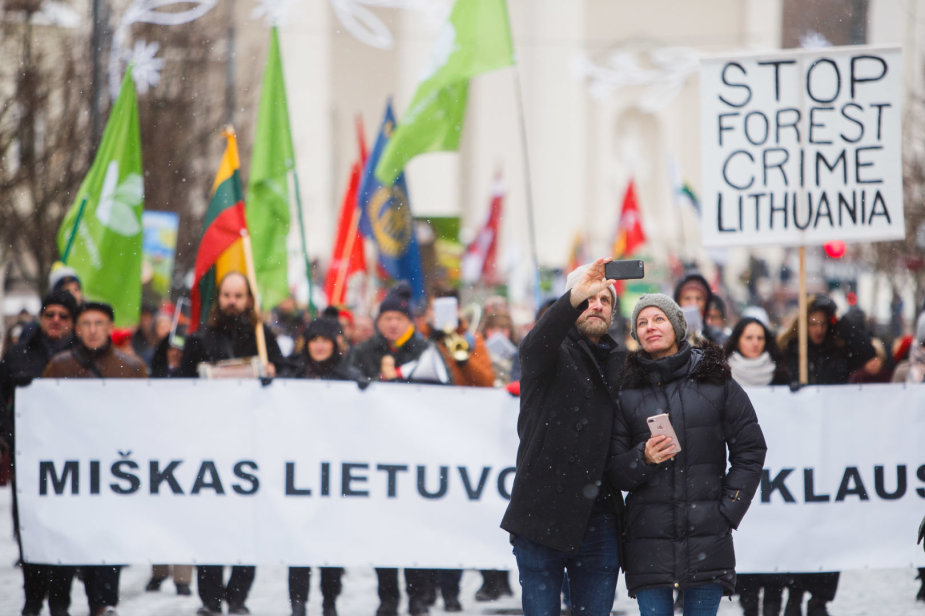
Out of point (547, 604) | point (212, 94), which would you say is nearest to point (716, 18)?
point (212, 94)

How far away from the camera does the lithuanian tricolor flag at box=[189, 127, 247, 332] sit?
828cm

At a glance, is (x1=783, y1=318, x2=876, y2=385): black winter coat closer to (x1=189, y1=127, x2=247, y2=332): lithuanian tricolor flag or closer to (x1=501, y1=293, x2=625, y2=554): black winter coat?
(x1=189, y1=127, x2=247, y2=332): lithuanian tricolor flag

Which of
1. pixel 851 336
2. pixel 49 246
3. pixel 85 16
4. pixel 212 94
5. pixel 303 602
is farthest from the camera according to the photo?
pixel 212 94

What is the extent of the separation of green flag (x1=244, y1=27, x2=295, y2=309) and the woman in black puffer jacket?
4359mm

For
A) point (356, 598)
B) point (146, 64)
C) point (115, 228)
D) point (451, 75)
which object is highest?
point (146, 64)

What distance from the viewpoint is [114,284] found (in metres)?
8.76

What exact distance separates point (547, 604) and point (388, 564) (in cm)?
193

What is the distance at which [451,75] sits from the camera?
858 centimetres

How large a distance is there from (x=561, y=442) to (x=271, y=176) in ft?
14.8

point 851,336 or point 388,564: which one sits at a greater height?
point 851,336

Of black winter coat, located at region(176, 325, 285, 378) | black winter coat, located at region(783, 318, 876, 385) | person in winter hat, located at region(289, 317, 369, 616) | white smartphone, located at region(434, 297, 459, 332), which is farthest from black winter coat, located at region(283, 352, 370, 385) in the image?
black winter coat, located at region(783, 318, 876, 385)

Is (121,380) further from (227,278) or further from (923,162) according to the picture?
(923,162)

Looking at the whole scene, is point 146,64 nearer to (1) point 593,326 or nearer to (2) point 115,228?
(2) point 115,228

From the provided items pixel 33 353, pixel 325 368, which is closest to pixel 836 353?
pixel 325 368
